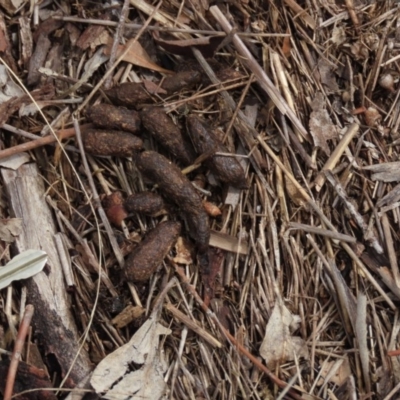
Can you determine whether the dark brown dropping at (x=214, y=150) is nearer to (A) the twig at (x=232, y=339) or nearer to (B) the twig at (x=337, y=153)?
(B) the twig at (x=337, y=153)

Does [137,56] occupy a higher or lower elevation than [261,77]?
higher

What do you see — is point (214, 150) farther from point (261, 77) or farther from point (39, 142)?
point (39, 142)

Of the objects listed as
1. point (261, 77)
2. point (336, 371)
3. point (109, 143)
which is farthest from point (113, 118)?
point (336, 371)

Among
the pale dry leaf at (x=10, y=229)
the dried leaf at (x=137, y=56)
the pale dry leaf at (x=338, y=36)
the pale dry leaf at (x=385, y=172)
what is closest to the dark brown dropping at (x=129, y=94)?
the dried leaf at (x=137, y=56)

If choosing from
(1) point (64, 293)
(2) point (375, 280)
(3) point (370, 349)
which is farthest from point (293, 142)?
(1) point (64, 293)

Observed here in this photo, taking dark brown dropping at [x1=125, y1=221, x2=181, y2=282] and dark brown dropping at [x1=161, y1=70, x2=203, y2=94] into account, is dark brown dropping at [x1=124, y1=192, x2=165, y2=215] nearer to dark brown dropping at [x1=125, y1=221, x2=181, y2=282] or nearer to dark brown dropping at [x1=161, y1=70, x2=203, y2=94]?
dark brown dropping at [x1=125, y1=221, x2=181, y2=282]

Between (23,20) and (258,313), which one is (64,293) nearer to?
(258,313)

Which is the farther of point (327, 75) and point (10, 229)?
point (327, 75)

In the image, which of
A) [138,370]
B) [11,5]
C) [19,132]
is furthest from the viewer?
[11,5]
